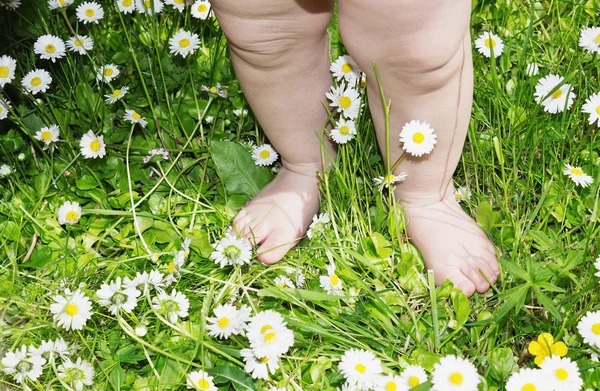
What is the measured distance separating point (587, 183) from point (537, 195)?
96 mm

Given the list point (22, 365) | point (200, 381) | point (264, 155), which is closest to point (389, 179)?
point (264, 155)

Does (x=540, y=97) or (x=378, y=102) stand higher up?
(x=540, y=97)

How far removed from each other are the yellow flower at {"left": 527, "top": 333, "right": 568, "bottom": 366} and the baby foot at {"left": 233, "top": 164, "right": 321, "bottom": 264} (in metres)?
0.49

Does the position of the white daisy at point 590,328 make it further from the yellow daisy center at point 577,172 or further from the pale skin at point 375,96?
the yellow daisy center at point 577,172

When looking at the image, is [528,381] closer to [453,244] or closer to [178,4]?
[453,244]

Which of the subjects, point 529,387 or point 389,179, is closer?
point 529,387

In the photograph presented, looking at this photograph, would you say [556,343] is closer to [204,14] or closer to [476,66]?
[476,66]

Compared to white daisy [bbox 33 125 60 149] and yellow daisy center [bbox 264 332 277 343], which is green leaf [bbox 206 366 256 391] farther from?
white daisy [bbox 33 125 60 149]

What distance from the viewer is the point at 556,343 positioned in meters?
1.08

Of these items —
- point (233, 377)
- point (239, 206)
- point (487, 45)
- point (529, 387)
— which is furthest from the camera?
point (487, 45)

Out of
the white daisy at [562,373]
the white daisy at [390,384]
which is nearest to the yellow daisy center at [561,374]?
the white daisy at [562,373]

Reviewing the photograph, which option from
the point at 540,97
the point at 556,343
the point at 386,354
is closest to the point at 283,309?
the point at 386,354

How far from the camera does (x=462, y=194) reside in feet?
4.70

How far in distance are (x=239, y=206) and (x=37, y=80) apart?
1.83ft
